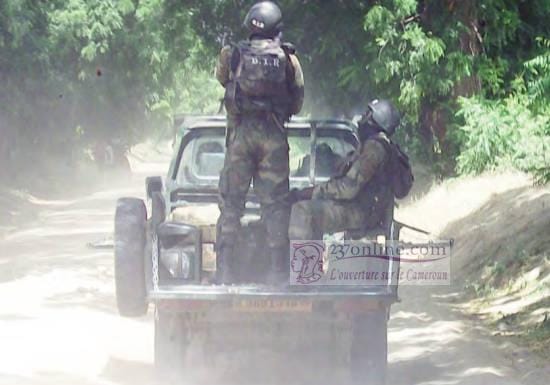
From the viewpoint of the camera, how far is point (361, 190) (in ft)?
23.4

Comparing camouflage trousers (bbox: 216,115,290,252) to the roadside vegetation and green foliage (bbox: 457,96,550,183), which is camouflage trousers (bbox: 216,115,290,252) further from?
green foliage (bbox: 457,96,550,183)

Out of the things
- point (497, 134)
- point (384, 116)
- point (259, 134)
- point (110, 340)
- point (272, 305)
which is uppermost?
point (497, 134)

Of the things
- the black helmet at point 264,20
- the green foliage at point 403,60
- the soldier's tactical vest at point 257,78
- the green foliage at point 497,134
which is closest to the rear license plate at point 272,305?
the soldier's tactical vest at point 257,78

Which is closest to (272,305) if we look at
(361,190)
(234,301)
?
(234,301)

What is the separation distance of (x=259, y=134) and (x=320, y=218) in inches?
28.3

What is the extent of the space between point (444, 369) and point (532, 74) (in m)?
9.23

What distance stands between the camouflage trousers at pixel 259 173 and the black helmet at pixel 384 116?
707mm

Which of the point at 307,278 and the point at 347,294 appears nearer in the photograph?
the point at 347,294

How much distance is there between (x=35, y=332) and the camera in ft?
30.2

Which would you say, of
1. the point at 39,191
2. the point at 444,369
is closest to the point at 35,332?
the point at 444,369

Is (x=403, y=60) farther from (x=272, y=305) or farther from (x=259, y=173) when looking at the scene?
(x=272, y=305)

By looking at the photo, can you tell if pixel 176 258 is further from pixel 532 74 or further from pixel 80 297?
pixel 532 74

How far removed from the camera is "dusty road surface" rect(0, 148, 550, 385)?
763cm

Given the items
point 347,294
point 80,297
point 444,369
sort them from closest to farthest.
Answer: point 347,294, point 444,369, point 80,297
